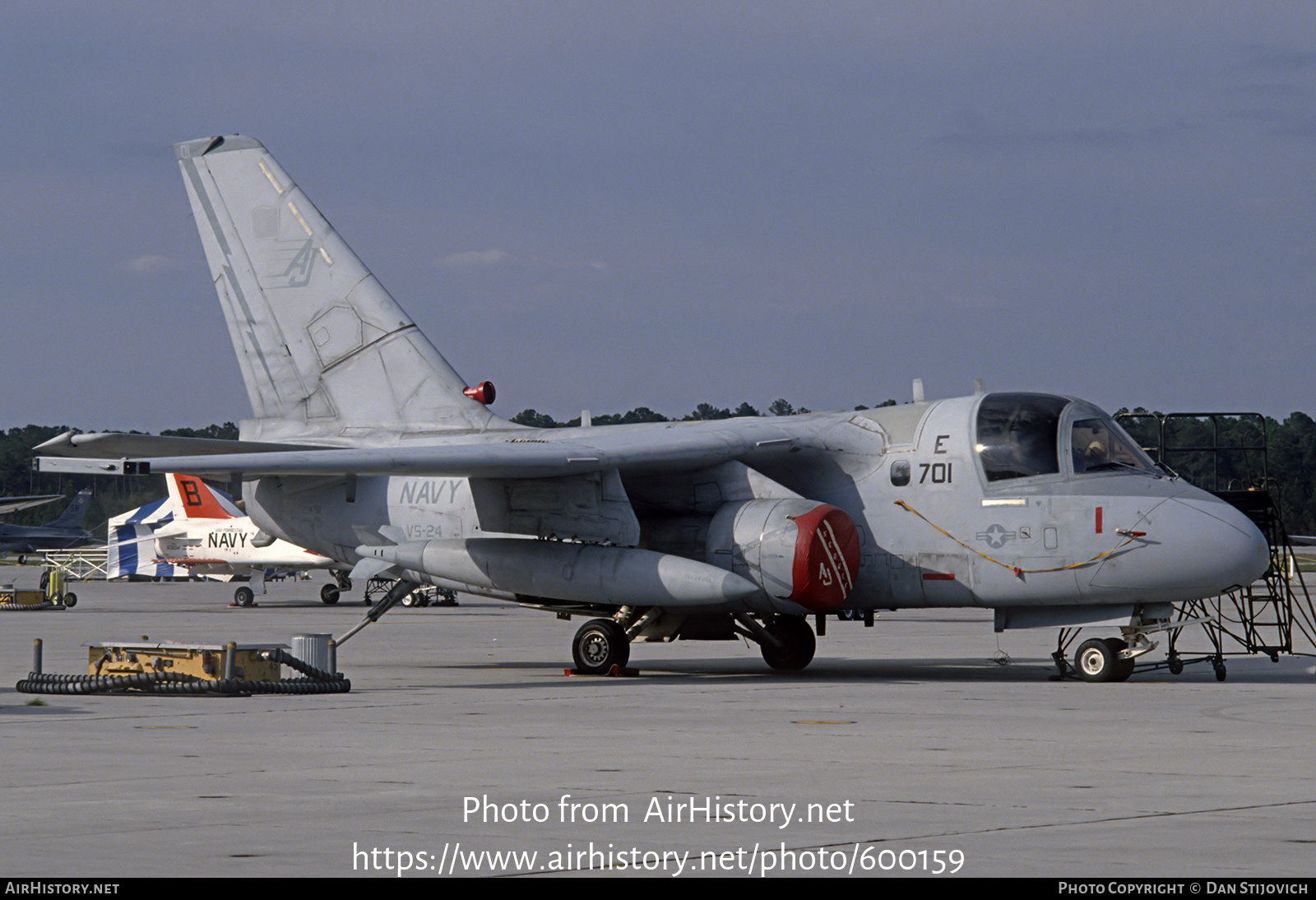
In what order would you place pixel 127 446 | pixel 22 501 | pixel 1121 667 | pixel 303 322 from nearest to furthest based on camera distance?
pixel 1121 667, pixel 127 446, pixel 303 322, pixel 22 501

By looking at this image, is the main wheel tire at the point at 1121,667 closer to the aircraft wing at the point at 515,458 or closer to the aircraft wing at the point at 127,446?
the aircraft wing at the point at 515,458

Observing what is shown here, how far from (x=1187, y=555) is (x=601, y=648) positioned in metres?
7.51

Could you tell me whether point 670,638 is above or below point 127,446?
below

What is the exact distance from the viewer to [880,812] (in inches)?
352

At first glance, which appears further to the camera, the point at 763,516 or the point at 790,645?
the point at 790,645

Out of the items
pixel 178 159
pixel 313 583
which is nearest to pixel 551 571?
pixel 178 159

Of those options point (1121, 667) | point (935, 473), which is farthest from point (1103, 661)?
point (935, 473)

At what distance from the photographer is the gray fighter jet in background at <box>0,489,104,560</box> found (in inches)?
3735

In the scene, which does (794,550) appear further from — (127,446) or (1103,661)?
(127,446)

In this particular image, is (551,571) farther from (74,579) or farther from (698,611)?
(74,579)

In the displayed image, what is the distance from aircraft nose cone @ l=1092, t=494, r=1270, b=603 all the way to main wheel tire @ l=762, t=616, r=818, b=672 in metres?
4.72

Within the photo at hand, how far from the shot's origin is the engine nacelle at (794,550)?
19.4 meters

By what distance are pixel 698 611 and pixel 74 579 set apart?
68.4m

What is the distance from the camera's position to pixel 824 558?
63.9ft
